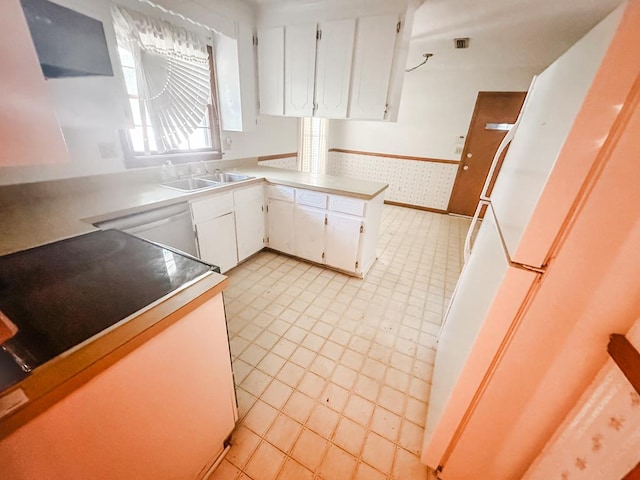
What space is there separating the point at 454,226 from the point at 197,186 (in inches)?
148

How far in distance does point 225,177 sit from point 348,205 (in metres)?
1.31

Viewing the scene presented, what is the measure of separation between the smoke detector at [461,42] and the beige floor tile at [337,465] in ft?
11.6

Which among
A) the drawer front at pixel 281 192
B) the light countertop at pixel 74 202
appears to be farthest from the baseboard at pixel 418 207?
the drawer front at pixel 281 192

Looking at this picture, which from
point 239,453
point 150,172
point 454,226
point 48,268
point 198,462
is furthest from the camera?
point 454,226

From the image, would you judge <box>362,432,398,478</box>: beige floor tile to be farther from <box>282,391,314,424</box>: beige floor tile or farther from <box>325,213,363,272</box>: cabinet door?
<box>325,213,363,272</box>: cabinet door

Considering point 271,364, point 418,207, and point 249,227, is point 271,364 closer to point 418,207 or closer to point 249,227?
point 249,227

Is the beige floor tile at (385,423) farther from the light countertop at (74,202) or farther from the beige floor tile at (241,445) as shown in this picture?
the light countertop at (74,202)

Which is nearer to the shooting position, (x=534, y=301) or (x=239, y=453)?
(x=534, y=301)

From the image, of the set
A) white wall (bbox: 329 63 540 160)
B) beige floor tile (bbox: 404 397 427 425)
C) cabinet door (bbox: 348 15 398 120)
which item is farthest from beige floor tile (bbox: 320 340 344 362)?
white wall (bbox: 329 63 540 160)

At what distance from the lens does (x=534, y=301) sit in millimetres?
706

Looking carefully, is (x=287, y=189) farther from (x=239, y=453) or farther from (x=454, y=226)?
(x=454, y=226)

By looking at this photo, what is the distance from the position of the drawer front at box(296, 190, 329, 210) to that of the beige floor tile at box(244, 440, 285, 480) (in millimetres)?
1805

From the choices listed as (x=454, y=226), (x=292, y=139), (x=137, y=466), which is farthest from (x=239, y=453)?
(x=454, y=226)

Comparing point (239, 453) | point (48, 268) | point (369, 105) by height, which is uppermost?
point (369, 105)
